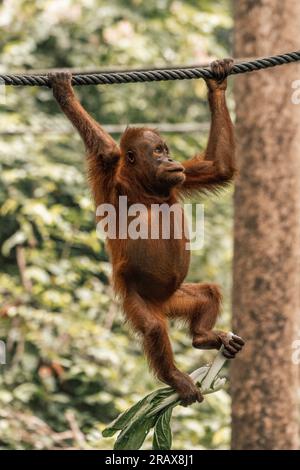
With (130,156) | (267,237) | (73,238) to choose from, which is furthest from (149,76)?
(73,238)

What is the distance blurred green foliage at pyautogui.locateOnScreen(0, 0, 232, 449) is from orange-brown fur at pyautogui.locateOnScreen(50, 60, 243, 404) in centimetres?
189

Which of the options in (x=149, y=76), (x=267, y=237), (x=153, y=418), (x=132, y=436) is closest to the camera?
(x=132, y=436)

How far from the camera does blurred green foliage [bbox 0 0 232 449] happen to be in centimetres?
570

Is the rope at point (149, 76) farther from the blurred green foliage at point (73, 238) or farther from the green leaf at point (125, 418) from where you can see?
the blurred green foliage at point (73, 238)

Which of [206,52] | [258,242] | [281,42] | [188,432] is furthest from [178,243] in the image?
[206,52]

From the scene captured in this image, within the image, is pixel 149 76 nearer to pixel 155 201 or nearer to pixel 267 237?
pixel 155 201

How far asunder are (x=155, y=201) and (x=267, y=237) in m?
1.79

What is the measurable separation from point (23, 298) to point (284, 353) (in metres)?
1.95

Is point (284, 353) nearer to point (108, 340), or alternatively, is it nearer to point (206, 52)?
point (108, 340)

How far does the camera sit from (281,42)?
5105 mm

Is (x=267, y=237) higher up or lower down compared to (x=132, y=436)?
higher up

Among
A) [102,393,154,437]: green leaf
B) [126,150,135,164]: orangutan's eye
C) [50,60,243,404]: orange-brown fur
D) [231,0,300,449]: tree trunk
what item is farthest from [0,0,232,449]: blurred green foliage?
[102,393,154,437]: green leaf

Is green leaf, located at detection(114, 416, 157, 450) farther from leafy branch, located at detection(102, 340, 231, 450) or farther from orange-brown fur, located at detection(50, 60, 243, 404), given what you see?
orange-brown fur, located at detection(50, 60, 243, 404)

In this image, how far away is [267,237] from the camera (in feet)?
16.7
